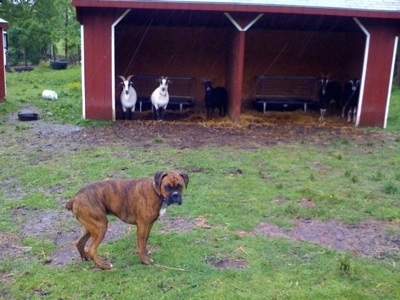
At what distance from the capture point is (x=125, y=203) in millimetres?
4102

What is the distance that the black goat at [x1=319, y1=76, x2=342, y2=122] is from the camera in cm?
1243

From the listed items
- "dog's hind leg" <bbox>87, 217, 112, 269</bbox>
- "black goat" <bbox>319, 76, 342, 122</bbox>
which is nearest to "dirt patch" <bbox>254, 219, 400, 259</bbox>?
"dog's hind leg" <bbox>87, 217, 112, 269</bbox>

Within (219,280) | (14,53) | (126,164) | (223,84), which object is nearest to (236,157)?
(126,164)

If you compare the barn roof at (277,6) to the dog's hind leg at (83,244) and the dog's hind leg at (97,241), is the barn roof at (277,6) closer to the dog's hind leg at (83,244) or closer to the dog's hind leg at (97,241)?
the dog's hind leg at (83,244)

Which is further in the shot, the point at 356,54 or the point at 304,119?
the point at 356,54

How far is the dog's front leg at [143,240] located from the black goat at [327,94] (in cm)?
891

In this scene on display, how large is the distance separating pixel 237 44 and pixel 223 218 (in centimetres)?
671

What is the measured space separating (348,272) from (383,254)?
723mm

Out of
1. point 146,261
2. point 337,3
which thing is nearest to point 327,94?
point 337,3

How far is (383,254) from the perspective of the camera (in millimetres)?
4629

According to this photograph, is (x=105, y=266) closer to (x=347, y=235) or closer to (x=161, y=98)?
(x=347, y=235)

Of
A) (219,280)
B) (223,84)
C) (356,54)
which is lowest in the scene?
Answer: (219,280)

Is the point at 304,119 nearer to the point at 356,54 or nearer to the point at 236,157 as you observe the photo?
the point at 356,54

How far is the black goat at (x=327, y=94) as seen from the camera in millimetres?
12434
